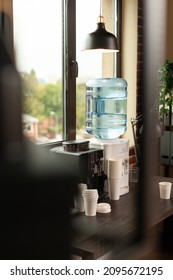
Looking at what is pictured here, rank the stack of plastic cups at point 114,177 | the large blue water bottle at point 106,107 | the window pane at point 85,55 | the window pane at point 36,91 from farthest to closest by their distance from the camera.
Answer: the large blue water bottle at point 106,107 < the window pane at point 85,55 < the stack of plastic cups at point 114,177 < the window pane at point 36,91

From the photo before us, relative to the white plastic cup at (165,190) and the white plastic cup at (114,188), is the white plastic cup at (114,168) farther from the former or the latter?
the white plastic cup at (165,190)

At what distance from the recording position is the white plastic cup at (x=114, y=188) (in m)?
1.63

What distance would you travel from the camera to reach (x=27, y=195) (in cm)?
16

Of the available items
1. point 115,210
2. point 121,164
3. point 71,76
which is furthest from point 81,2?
point 115,210

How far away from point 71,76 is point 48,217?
77.5 inches

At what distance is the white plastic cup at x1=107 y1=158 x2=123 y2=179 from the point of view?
5.35 ft

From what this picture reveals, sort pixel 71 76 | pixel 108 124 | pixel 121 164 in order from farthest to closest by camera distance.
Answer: pixel 108 124
pixel 71 76
pixel 121 164

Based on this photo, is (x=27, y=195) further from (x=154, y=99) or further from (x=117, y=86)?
(x=117, y=86)

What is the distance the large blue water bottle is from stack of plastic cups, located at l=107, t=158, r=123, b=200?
0.66 m

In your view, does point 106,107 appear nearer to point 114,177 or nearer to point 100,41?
point 100,41

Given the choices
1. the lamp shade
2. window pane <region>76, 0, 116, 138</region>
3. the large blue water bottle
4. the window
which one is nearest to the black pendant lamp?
the lamp shade

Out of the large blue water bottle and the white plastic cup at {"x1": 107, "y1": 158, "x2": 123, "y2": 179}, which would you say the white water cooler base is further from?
the large blue water bottle

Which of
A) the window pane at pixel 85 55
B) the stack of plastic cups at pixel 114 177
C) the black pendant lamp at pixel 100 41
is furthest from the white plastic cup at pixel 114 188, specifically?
the black pendant lamp at pixel 100 41

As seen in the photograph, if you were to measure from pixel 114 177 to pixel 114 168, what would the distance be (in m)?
0.04
